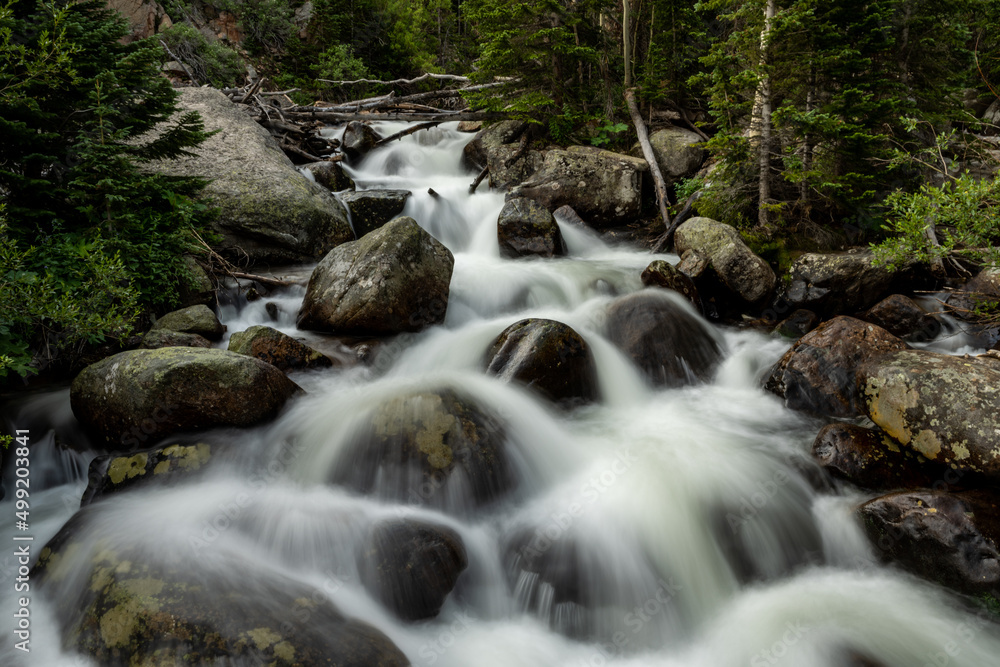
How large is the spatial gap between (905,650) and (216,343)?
6.94 meters

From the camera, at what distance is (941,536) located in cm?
346

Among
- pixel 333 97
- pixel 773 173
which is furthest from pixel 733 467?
pixel 333 97

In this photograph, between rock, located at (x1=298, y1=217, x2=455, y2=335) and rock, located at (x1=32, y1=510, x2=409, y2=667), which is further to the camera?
rock, located at (x1=298, y1=217, x2=455, y2=335)

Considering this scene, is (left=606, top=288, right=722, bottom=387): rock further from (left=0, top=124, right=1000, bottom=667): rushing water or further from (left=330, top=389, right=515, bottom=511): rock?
(left=330, top=389, right=515, bottom=511): rock

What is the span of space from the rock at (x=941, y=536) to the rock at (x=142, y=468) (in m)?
5.42

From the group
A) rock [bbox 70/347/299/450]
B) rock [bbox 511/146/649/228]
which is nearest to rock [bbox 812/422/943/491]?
rock [bbox 70/347/299/450]

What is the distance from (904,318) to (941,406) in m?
3.26

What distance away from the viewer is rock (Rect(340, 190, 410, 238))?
394 inches

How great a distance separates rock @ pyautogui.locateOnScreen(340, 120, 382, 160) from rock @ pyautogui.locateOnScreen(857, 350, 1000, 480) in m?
12.7

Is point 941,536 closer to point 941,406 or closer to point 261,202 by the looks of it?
point 941,406

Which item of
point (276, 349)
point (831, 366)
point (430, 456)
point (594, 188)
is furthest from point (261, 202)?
point (831, 366)

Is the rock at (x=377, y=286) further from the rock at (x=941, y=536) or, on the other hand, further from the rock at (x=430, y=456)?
the rock at (x=941, y=536)

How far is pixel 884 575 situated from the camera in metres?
3.65

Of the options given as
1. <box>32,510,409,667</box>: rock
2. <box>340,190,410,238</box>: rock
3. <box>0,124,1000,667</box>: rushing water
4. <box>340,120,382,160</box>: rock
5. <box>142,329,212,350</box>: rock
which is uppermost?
<box>340,120,382,160</box>: rock
